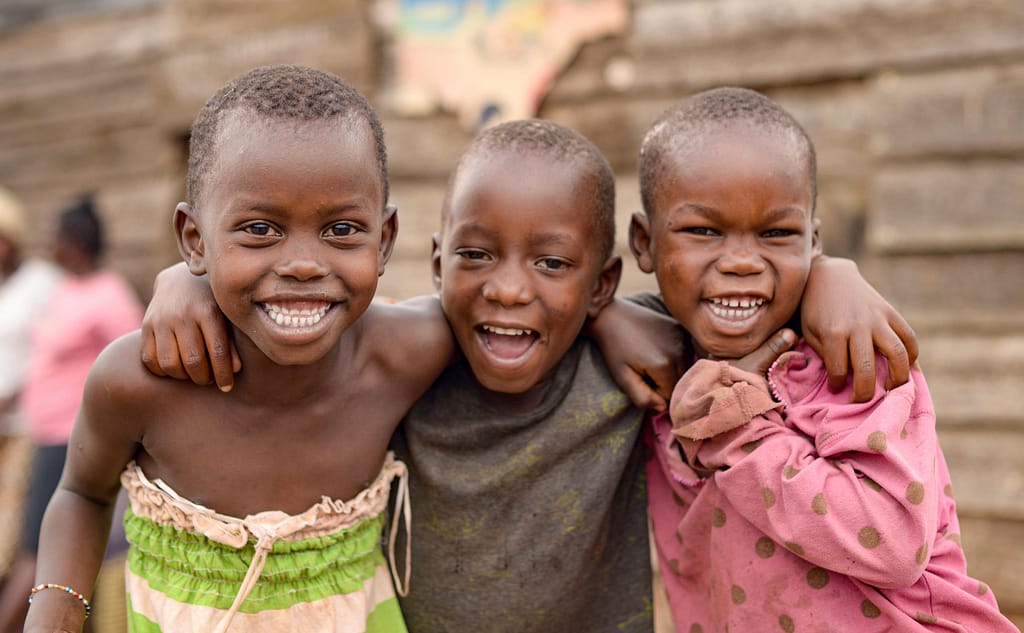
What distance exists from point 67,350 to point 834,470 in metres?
3.31

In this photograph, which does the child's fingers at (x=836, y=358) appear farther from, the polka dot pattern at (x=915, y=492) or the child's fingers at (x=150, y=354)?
the child's fingers at (x=150, y=354)

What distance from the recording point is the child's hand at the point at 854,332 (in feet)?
5.28

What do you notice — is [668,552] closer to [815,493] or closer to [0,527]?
[815,493]

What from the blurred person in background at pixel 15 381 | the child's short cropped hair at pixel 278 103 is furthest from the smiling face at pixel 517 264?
the blurred person in background at pixel 15 381

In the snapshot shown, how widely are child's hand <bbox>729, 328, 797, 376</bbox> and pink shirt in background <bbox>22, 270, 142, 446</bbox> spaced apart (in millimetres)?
2925

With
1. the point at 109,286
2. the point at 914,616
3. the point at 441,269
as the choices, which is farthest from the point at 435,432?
the point at 109,286

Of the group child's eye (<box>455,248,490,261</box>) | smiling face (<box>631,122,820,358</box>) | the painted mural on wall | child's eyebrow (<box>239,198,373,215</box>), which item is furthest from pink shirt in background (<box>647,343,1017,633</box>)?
the painted mural on wall

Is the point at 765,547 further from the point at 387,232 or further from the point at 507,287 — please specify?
the point at 387,232

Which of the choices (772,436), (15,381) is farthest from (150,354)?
(15,381)

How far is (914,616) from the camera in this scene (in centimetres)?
162

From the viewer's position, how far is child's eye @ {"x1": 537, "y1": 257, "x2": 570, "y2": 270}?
5.94 feet

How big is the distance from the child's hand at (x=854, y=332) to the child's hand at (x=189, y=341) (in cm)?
109

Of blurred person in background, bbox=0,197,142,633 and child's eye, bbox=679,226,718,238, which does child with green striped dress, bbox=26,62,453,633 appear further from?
blurred person in background, bbox=0,197,142,633

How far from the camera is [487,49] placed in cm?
375
